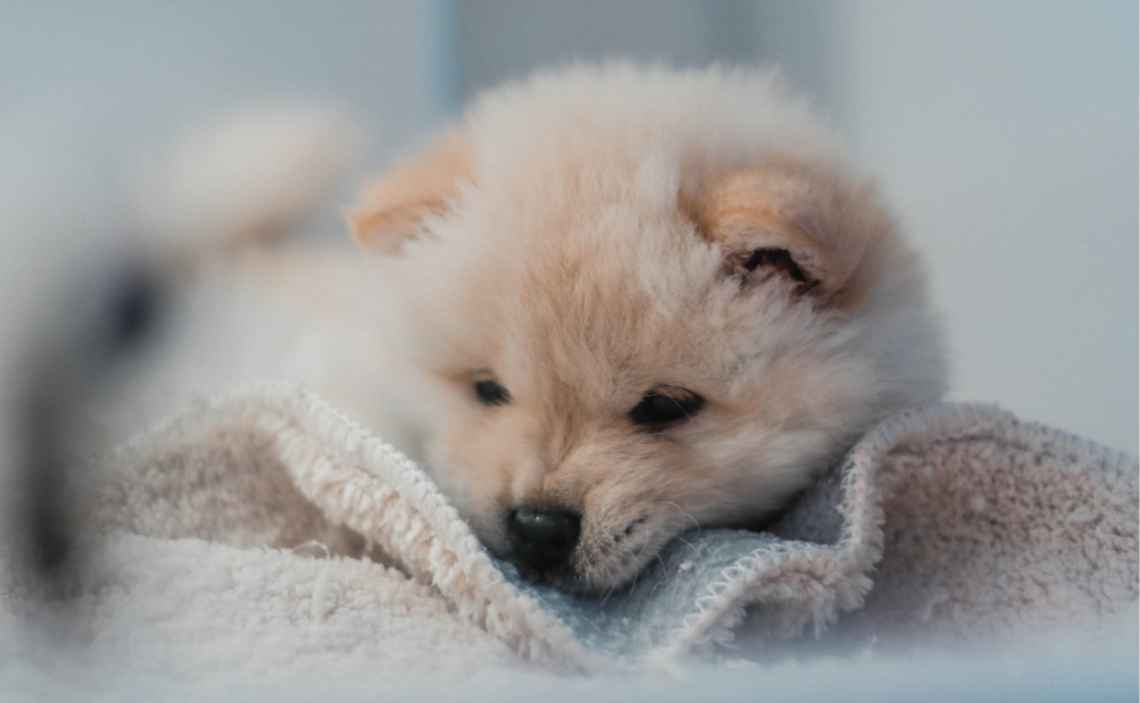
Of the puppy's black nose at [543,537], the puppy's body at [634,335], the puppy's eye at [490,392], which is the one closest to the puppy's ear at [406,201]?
the puppy's body at [634,335]

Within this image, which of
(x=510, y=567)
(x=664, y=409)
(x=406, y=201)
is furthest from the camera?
(x=406, y=201)

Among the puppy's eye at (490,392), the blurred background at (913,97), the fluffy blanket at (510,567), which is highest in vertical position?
the blurred background at (913,97)

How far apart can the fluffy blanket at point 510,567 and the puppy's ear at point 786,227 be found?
0.20 m

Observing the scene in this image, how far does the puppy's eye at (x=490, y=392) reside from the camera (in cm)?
125

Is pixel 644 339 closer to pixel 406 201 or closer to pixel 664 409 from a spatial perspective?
pixel 664 409

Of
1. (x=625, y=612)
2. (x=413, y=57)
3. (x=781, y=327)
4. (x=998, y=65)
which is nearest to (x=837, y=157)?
(x=781, y=327)

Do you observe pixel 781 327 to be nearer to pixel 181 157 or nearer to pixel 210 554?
pixel 210 554

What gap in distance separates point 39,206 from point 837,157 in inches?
38.6

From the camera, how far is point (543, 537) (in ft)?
3.55

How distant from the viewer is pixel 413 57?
216cm

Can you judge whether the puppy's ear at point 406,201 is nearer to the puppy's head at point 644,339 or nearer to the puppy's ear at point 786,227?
the puppy's head at point 644,339

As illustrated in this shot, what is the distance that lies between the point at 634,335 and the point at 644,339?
0.04 feet

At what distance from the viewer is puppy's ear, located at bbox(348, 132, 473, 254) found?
4.43ft

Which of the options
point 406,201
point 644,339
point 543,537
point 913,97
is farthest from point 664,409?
point 913,97
